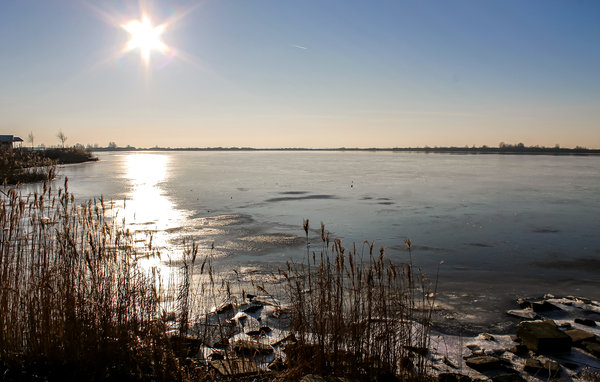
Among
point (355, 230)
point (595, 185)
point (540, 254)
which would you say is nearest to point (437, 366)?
point (540, 254)

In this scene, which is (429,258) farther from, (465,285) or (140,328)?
(140,328)

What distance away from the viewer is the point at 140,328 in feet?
15.8

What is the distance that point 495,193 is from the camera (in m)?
23.9

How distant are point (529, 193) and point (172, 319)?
23715 mm

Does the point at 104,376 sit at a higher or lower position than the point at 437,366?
higher

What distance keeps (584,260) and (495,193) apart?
14.6 meters

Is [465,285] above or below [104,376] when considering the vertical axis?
below

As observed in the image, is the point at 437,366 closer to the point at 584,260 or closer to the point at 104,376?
the point at 104,376

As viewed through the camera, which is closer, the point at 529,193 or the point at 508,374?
the point at 508,374

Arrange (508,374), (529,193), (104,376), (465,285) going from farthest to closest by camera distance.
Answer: (529,193) < (465,285) < (508,374) < (104,376)

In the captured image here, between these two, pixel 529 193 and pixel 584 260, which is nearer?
pixel 584 260

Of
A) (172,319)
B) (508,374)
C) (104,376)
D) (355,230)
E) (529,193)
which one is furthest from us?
(529,193)

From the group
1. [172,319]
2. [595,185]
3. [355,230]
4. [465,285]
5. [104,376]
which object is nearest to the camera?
[104,376]

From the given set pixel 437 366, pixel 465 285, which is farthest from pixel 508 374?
pixel 465 285
